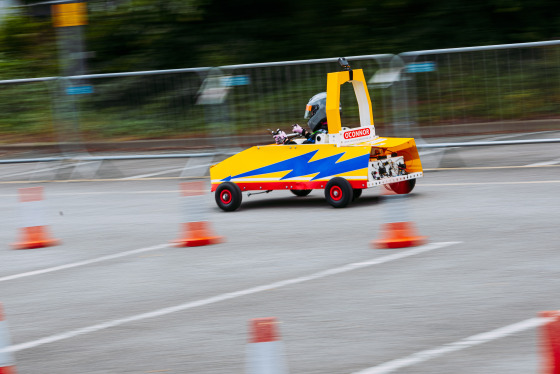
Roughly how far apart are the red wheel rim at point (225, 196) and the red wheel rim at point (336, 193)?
147cm

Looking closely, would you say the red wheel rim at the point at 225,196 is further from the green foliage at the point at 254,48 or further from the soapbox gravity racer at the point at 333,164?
the green foliage at the point at 254,48

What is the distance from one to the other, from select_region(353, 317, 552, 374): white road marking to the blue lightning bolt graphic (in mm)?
5148

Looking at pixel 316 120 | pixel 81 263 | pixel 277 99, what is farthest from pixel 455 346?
pixel 277 99

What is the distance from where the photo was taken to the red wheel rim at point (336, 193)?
1148 centimetres

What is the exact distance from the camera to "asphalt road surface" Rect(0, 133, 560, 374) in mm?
6008

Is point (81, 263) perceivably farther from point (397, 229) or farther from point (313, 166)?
point (397, 229)

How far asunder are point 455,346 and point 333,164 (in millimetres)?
5716

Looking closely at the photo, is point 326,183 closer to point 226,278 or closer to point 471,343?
point 226,278

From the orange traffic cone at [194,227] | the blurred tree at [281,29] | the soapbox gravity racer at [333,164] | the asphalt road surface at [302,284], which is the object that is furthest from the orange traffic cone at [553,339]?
the blurred tree at [281,29]

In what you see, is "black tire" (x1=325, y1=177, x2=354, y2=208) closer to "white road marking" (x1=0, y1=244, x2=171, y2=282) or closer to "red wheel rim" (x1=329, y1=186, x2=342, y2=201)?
"red wheel rim" (x1=329, y1=186, x2=342, y2=201)

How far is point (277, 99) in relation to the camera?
1627 centimetres

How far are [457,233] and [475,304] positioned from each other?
116 inches

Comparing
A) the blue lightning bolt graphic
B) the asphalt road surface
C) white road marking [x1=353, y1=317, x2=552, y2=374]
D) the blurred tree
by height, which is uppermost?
the blurred tree

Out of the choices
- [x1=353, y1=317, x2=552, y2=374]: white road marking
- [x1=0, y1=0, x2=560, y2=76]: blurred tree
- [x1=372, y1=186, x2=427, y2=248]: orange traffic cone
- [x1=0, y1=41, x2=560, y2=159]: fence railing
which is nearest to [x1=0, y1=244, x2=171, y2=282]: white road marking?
[x1=372, y1=186, x2=427, y2=248]: orange traffic cone
